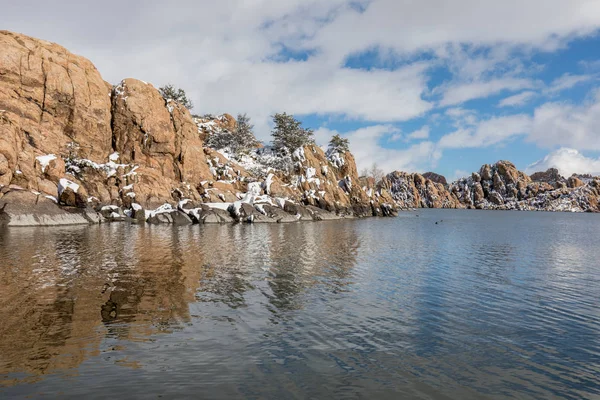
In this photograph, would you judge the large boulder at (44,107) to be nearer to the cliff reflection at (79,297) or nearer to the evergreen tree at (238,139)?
the cliff reflection at (79,297)

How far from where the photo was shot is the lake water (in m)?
10.7

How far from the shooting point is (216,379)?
10750 millimetres

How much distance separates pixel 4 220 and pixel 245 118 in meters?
70.2

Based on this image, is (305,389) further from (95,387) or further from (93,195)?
(93,195)

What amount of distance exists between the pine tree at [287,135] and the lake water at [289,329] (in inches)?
3238

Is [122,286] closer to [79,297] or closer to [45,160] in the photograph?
[79,297]

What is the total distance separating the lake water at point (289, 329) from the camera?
10.7 metres

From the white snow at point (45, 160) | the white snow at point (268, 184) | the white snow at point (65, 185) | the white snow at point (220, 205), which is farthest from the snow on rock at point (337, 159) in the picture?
the white snow at point (45, 160)

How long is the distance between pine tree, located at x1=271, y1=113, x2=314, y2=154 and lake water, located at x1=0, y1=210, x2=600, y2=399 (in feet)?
270

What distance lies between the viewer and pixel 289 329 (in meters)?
15.3

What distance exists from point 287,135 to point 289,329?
3920 inches

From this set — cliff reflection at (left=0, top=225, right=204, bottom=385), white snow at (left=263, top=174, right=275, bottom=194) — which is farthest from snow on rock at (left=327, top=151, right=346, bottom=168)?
cliff reflection at (left=0, top=225, right=204, bottom=385)

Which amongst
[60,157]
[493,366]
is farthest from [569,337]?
[60,157]

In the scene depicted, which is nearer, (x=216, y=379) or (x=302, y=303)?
(x=216, y=379)
